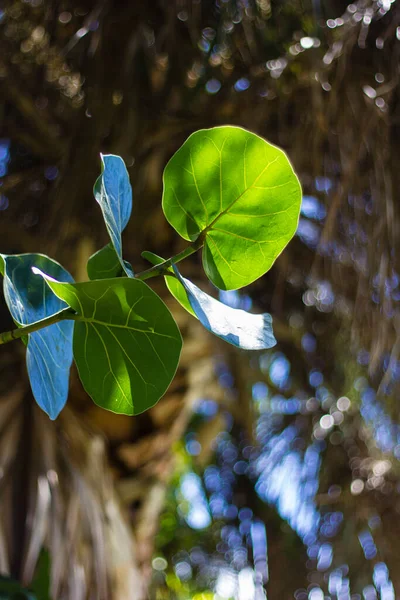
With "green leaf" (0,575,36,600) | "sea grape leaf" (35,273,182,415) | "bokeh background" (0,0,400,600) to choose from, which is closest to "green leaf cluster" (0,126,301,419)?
"sea grape leaf" (35,273,182,415)

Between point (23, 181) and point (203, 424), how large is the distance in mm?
866

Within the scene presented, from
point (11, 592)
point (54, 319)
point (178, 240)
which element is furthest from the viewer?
point (178, 240)

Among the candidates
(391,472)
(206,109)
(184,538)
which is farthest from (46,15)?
(184,538)

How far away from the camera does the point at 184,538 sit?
6.62 ft

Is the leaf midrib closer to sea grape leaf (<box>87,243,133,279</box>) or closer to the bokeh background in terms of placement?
sea grape leaf (<box>87,243,133,279</box>)

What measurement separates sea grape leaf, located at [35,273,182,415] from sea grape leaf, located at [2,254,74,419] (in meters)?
0.01

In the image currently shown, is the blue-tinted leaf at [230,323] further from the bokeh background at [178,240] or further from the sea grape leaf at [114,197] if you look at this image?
the bokeh background at [178,240]

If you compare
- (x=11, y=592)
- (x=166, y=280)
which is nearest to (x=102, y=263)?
(x=166, y=280)

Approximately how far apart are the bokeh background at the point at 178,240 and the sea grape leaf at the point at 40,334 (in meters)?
0.70

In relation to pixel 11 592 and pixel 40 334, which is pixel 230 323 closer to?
pixel 40 334

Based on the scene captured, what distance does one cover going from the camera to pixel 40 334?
0.20 meters

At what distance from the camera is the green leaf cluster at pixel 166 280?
180 mm

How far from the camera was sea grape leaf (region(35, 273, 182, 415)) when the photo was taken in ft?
0.57

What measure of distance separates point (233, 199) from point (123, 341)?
0.06 metres
